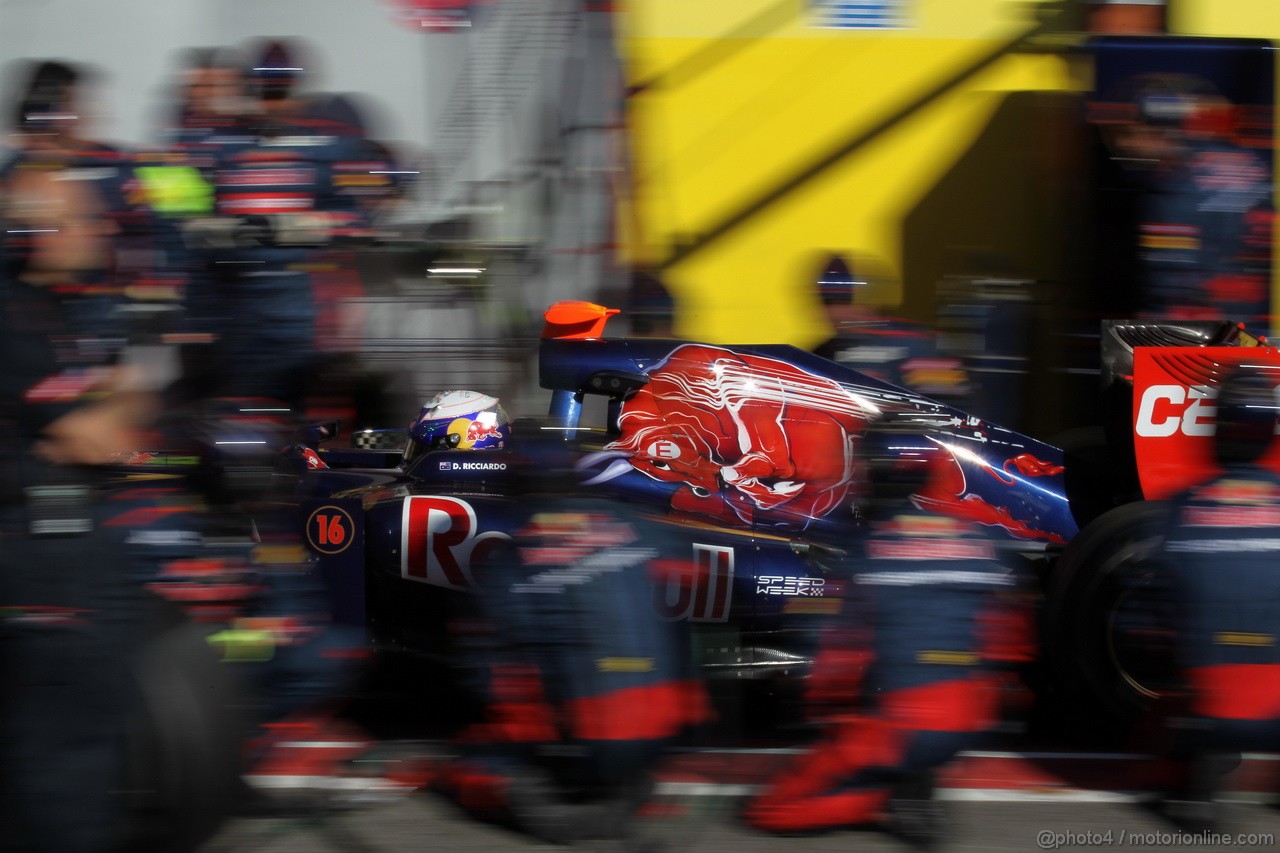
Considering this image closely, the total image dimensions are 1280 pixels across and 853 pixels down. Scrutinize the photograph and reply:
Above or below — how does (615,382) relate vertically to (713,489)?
above

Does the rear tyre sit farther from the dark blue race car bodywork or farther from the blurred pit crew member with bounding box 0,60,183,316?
the blurred pit crew member with bounding box 0,60,183,316

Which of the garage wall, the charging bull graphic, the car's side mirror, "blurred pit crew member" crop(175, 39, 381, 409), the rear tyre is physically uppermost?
the garage wall

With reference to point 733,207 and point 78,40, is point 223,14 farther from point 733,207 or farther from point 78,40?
point 733,207

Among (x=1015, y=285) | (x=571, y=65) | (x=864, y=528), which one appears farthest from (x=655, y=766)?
(x=1015, y=285)

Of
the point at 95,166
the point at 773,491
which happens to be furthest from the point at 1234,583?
the point at 95,166

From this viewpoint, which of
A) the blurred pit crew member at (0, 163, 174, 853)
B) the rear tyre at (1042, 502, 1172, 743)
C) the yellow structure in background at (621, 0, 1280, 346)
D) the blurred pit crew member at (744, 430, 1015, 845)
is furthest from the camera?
the yellow structure in background at (621, 0, 1280, 346)

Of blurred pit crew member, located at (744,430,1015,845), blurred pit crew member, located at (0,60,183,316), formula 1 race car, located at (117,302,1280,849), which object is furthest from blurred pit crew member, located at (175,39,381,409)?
blurred pit crew member, located at (744,430,1015,845)

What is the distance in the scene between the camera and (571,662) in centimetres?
313

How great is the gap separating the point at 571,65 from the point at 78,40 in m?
3.12

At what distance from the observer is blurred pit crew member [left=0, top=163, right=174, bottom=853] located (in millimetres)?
2771

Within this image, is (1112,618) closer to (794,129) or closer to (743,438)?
(743,438)

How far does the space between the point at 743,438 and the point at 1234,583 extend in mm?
1543

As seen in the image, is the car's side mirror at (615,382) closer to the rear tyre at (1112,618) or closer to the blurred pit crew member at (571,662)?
the blurred pit crew member at (571,662)

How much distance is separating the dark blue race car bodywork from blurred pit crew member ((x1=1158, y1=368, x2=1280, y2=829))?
79cm
